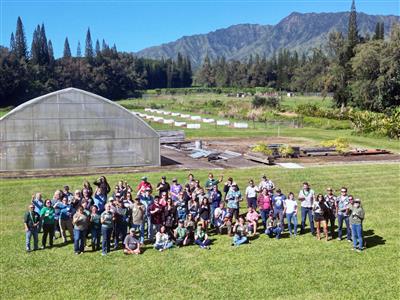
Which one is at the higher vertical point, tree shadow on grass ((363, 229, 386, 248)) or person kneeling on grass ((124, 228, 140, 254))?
person kneeling on grass ((124, 228, 140, 254))

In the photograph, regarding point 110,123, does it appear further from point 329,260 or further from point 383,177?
point 329,260

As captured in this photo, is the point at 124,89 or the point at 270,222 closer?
the point at 270,222

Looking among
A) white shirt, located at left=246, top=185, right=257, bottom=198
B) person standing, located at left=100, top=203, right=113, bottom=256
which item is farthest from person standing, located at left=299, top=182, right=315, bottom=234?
person standing, located at left=100, top=203, right=113, bottom=256

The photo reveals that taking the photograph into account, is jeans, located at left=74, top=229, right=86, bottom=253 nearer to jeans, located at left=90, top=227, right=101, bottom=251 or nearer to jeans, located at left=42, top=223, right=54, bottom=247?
jeans, located at left=90, top=227, right=101, bottom=251

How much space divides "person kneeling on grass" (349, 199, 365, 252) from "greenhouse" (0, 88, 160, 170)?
1603 centimetres

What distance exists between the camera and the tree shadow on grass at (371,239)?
51.6 feet

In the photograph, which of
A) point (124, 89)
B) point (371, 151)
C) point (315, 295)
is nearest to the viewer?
point (315, 295)

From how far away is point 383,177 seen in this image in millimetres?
26391

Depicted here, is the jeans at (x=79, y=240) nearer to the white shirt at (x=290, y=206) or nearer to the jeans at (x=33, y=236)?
the jeans at (x=33, y=236)

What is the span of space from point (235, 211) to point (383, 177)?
40.6 feet

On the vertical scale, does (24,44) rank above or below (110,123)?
above

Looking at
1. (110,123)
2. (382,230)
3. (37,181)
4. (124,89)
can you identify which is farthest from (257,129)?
(124,89)

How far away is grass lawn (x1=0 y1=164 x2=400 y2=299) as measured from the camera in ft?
40.5

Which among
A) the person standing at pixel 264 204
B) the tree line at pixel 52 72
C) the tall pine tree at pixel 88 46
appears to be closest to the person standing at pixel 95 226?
the person standing at pixel 264 204
